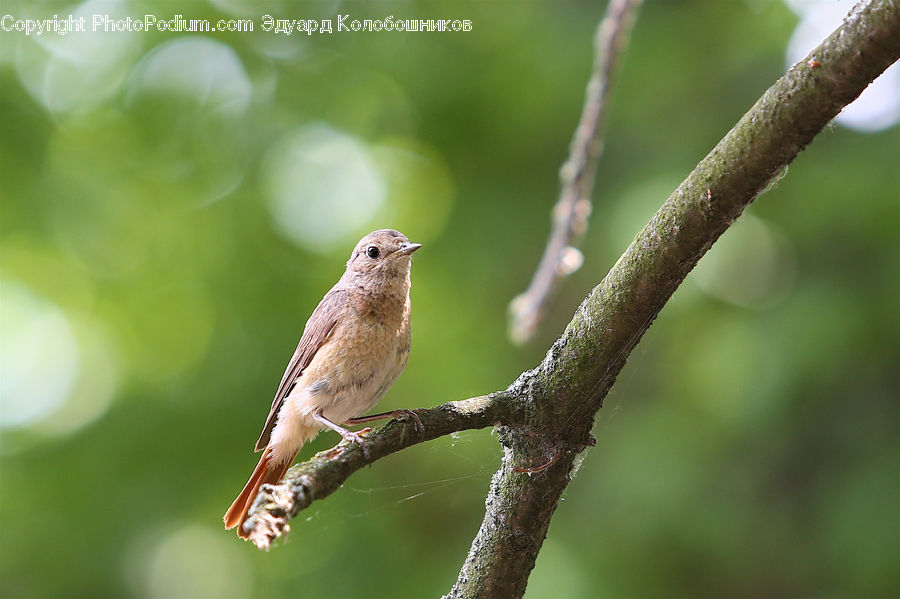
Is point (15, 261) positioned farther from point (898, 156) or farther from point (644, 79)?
point (898, 156)

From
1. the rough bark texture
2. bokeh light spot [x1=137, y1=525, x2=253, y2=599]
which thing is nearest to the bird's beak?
the rough bark texture

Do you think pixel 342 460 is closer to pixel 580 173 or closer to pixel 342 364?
pixel 342 364

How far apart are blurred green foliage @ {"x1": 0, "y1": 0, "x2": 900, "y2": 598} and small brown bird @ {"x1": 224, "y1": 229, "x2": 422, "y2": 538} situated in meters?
0.93

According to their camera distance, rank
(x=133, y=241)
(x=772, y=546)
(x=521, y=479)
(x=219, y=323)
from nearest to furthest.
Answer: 1. (x=521, y=479)
2. (x=772, y=546)
3. (x=219, y=323)
4. (x=133, y=241)

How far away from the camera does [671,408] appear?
4883 mm

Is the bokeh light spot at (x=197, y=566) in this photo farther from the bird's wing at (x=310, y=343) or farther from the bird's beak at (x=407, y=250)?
the bird's beak at (x=407, y=250)

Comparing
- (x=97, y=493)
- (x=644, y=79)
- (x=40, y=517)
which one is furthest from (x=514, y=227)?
(x=40, y=517)

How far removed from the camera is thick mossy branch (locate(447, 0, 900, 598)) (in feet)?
5.08

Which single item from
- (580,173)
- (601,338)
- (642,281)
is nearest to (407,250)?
(580,173)

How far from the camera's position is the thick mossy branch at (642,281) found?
1548 mm

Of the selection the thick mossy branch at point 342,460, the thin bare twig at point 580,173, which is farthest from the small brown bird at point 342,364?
the thick mossy branch at point 342,460

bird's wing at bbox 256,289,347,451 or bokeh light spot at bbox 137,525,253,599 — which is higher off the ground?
bird's wing at bbox 256,289,347,451

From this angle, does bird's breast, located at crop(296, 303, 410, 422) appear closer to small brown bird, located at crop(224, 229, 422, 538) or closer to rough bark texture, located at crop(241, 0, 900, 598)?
small brown bird, located at crop(224, 229, 422, 538)

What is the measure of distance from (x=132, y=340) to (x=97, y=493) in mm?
949
